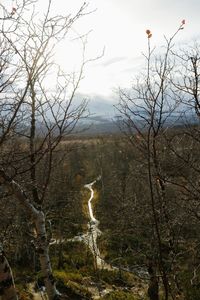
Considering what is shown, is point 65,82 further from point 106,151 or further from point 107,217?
point 106,151

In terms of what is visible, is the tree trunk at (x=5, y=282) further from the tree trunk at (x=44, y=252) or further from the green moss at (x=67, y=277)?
the green moss at (x=67, y=277)

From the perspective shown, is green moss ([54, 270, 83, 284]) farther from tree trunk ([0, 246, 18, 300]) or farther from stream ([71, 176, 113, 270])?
tree trunk ([0, 246, 18, 300])

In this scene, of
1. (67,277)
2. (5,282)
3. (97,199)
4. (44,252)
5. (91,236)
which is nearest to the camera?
(5,282)

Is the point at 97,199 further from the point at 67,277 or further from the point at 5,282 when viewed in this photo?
the point at 5,282

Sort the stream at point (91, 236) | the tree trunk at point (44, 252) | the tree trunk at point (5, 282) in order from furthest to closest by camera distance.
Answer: the stream at point (91, 236)
the tree trunk at point (44, 252)
the tree trunk at point (5, 282)

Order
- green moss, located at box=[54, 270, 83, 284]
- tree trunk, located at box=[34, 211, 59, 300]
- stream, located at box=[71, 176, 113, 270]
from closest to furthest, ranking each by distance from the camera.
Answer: tree trunk, located at box=[34, 211, 59, 300] → green moss, located at box=[54, 270, 83, 284] → stream, located at box=[71, 176, 113, 270]

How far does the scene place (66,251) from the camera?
33438 millimetres

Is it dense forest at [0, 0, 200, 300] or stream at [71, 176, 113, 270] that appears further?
stream at [71, 176, 113, 270]

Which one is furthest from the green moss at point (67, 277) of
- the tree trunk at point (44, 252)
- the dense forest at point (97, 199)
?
the tree trunk at point (44, 252)

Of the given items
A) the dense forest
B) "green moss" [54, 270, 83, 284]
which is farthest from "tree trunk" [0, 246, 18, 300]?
"green moss" [54, 270, 83, 284]

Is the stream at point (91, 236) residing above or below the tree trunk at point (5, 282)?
below

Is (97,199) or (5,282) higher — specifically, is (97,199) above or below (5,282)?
below

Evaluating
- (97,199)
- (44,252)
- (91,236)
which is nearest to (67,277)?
(91,236)

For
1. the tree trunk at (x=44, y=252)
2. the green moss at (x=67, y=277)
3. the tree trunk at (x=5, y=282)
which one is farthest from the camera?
the green moss at (x=67, y=277)
